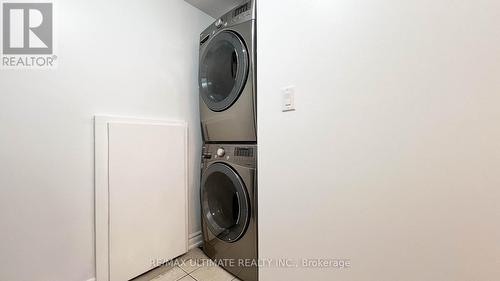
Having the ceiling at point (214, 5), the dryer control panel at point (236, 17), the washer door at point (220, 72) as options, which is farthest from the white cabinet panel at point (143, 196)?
the ceiling at point (214, 5)

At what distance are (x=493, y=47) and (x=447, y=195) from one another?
0.41m

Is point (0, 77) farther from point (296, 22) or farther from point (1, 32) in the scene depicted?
point (296, 22)

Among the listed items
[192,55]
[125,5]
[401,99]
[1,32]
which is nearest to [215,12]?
[192,55]

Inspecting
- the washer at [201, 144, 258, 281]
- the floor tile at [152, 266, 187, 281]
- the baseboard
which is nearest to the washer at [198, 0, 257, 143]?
the washer at [201, 144, 258, 281]

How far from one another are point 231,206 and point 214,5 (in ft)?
5.49

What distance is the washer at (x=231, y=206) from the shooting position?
111cm

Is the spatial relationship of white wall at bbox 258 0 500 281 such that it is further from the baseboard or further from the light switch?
the baseboard

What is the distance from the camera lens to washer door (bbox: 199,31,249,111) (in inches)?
47.8

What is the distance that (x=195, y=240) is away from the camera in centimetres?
160

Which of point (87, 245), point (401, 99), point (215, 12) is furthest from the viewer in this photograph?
point (215, 12)

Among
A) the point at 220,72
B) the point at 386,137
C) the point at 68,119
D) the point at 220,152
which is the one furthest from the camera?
the point at 220,72

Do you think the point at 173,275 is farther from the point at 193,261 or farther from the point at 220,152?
the point at 220,152

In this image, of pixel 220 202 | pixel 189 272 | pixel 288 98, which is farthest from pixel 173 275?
pixel 288 98

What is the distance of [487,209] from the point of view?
50 cm
